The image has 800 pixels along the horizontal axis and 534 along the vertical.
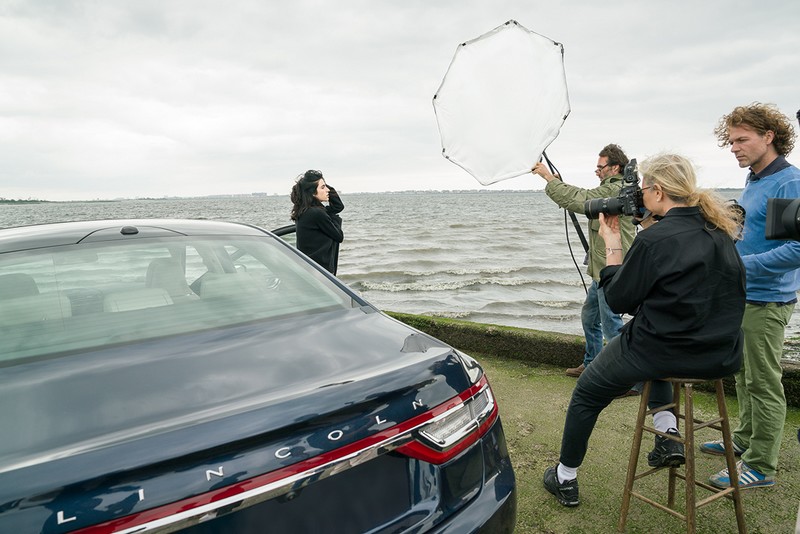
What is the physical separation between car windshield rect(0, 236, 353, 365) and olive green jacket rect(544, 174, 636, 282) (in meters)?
2.08

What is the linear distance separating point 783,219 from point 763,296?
1.00m

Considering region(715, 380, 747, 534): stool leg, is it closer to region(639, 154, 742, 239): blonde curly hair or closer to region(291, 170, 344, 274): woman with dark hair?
region(639, 154, 742, 239): blonde curly hair

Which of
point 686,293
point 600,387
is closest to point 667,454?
point 600,387

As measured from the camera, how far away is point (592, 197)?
4086mm

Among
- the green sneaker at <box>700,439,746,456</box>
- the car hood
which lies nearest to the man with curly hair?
the green sneaker at <box>700,439,746,456</box>

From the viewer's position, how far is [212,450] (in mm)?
1274

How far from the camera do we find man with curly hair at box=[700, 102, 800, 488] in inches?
115

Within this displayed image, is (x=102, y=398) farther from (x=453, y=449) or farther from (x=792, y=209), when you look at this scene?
(x=792, y=209)

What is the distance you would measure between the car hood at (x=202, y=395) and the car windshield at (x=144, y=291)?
6.6 inches

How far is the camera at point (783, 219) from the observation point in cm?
208

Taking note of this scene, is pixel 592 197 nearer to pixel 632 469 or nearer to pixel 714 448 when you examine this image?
pixel 714 448

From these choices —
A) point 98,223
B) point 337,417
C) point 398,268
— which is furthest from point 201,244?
point 398,268

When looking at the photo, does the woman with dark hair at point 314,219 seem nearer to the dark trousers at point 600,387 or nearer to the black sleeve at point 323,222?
the black sleeve at point 323,222

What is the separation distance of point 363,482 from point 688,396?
5.94 feet
